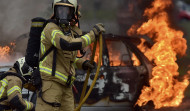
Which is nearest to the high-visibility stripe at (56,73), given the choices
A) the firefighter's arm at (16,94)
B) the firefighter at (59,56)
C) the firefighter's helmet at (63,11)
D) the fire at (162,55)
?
the firefighter at (59,56)

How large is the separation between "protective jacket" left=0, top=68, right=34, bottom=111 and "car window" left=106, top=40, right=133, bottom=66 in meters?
2.48

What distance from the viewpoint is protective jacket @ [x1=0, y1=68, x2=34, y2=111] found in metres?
5.09

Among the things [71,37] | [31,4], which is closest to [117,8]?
[31,4]

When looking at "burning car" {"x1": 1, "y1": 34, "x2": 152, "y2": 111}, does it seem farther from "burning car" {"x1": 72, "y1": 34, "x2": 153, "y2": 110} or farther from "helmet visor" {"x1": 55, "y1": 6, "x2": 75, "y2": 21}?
"helmet visor" {"x1": 55, "y1": 6, "x2": 75, "y2": 21}

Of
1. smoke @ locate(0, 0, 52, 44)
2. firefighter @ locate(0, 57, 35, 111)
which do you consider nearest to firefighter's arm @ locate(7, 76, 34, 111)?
firefighter @ locate(0, 57, 35, 111)

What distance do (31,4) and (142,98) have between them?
152 inches

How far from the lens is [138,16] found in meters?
8.80

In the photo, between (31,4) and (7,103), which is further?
(31,4)

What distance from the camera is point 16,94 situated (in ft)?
16.7

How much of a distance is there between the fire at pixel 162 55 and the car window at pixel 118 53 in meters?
0.38

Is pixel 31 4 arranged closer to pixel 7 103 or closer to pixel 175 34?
pixel 175 34

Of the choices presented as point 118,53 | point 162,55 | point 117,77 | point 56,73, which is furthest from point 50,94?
point 162,55

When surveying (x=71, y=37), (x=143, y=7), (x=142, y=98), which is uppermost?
(x=143, y=7)

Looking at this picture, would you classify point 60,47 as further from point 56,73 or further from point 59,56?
point 56,73
